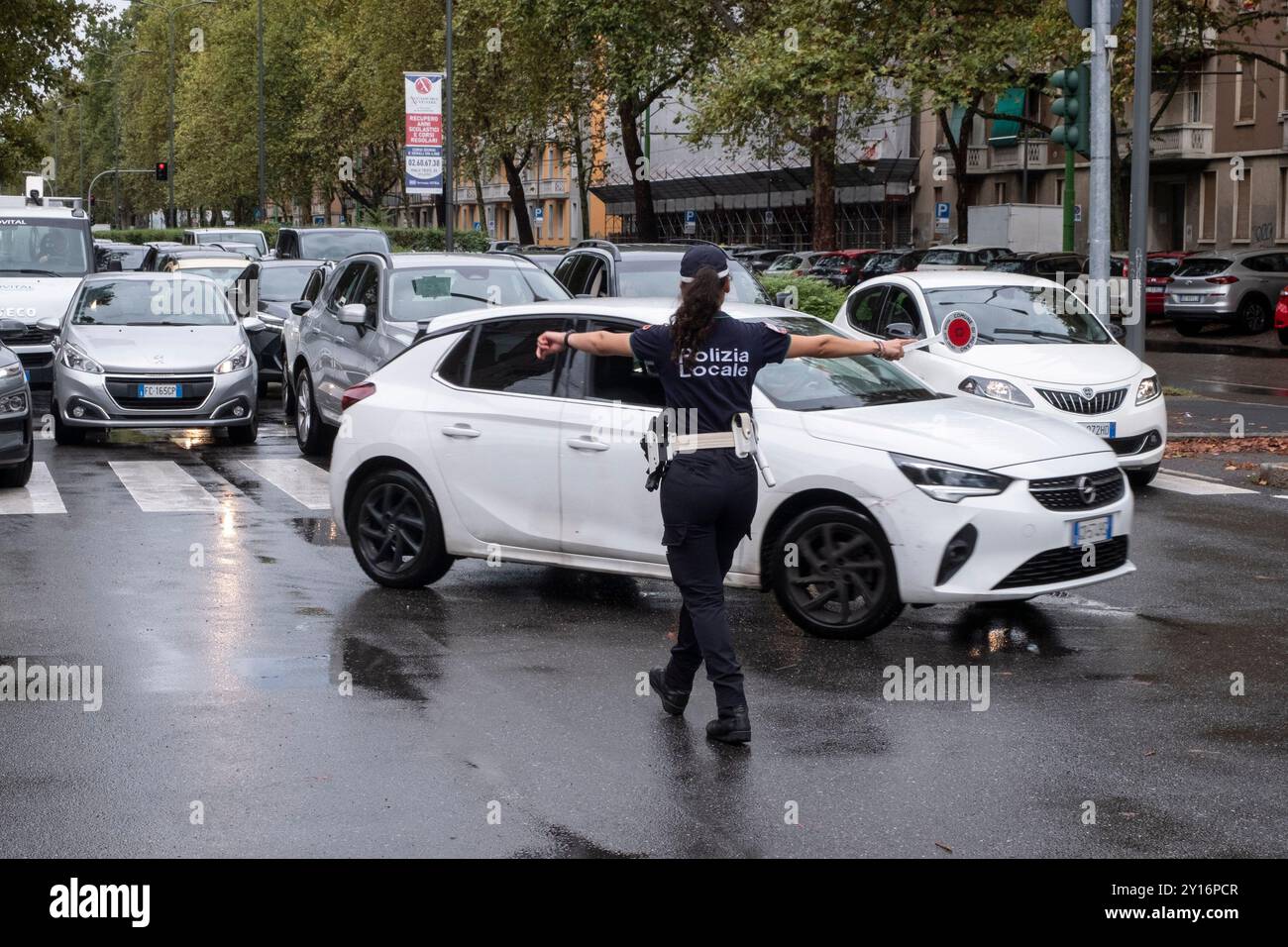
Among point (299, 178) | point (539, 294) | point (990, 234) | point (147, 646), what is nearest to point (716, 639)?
point (147, 646)

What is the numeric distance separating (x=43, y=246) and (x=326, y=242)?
28.8 feet

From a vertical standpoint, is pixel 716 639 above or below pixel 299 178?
below

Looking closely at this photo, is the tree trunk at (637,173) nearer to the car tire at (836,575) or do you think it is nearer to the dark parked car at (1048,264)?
the dark parked car at (1048,264)

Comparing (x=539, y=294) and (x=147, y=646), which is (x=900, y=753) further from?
(x=539, y=294)

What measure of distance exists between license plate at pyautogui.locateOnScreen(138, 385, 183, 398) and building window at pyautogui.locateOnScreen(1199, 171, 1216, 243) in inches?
1688

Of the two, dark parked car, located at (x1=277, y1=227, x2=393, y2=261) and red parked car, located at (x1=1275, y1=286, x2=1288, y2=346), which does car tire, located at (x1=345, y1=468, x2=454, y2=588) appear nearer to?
dark parked car, located at (x1=277, y1=227, x2=393, y2=261)

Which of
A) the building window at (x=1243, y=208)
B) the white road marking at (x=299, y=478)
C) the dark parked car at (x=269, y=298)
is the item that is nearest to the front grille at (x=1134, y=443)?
the white road marking at (x=299, y=478)

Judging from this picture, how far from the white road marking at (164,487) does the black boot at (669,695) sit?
21.3 feet

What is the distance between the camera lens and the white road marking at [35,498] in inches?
509

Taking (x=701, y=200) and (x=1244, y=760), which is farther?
(x=701, y=200)

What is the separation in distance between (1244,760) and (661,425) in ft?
7.88

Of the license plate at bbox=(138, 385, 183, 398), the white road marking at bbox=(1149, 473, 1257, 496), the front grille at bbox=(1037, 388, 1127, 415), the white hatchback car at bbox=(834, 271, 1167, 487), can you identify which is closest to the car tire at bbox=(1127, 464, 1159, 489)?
the white hatchback car at bbox=(834, 271, 1167, 487)

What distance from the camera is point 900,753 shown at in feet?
21.9
